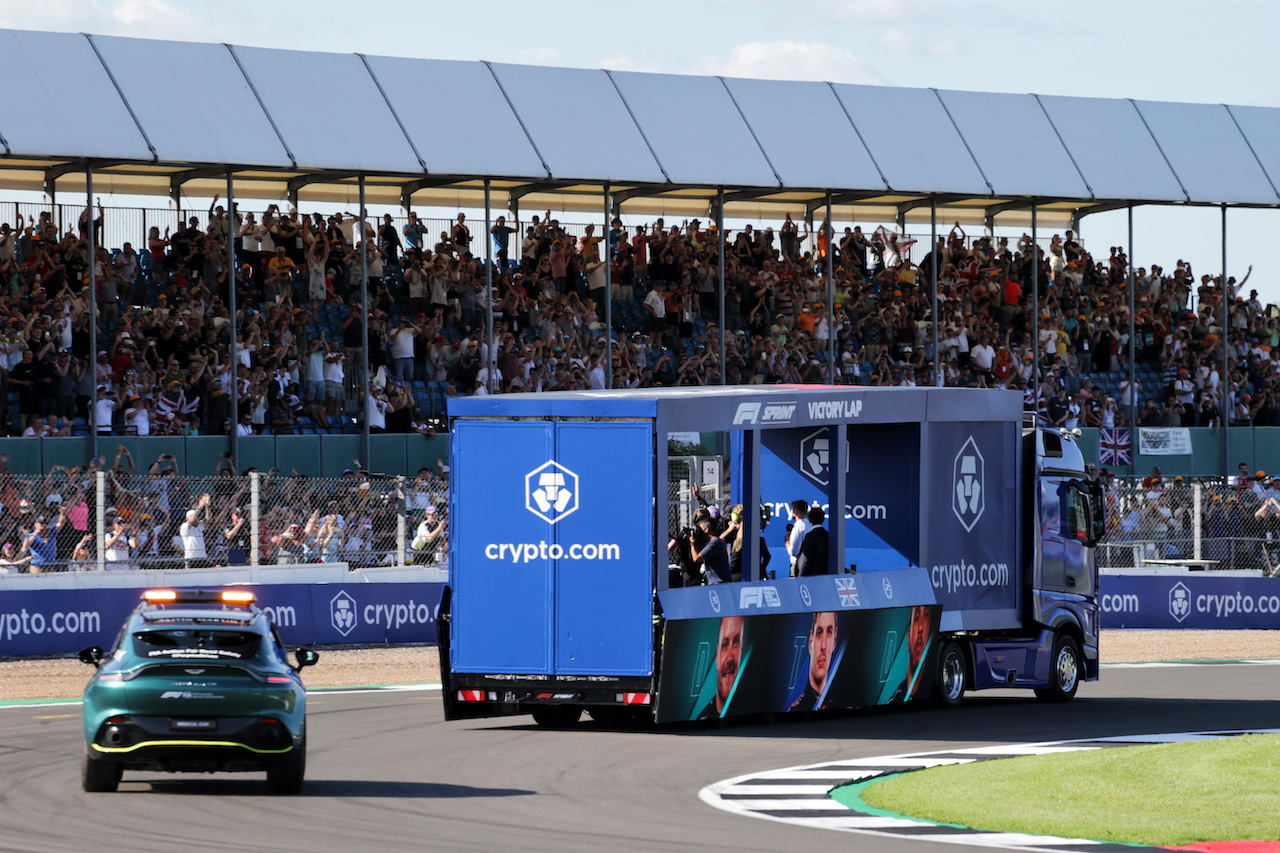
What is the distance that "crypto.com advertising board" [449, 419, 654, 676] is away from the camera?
1680 centimetres

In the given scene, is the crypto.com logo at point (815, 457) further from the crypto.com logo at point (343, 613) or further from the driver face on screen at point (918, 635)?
the crypto.com logo at point (343, 613)

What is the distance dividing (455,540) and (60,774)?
4.03 m

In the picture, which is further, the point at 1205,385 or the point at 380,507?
the point at 1205,385

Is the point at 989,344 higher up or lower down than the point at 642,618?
higher up

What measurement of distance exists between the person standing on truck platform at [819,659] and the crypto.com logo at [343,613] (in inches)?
347

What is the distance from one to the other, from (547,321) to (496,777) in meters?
18.2

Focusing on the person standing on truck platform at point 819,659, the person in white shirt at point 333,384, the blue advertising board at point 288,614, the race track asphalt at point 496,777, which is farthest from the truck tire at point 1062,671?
the person in white shirt at point 333,384

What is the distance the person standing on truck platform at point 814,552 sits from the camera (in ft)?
61.0

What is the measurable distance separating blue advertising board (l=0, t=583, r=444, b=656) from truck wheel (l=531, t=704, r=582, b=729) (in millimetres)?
7067

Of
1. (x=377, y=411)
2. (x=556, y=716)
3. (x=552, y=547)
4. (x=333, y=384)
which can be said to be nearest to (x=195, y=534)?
(x=333, y=384)

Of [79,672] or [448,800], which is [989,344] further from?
[448,800]

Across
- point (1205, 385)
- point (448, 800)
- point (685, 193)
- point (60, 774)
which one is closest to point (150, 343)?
point (685, 193)

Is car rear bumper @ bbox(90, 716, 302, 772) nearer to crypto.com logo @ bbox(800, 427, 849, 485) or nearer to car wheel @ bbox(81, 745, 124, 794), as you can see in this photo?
car wheel @ bbox(81, 745, 124, 794)

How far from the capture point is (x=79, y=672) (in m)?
23.1
